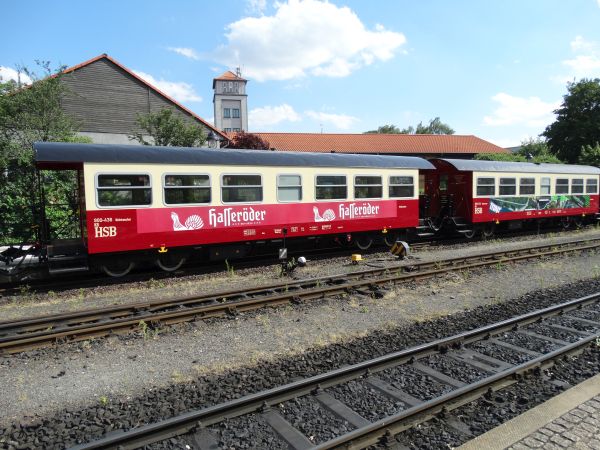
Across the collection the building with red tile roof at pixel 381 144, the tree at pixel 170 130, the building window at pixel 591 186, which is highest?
the building with red tile roof at pixel 381 144

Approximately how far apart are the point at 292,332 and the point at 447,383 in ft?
8.57

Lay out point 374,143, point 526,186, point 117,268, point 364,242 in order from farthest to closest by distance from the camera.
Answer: point 374,143, point 526,186, point 364,242, point 117,268

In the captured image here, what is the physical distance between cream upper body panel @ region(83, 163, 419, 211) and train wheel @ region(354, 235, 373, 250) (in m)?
1.40

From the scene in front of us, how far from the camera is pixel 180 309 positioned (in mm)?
7684

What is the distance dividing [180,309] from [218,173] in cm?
434

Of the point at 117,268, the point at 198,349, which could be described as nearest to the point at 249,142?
the point at 117,268

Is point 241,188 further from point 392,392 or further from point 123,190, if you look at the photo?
point 392,392

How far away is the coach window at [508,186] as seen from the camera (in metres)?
18.0

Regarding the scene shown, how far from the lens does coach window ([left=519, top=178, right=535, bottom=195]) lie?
18688 mm

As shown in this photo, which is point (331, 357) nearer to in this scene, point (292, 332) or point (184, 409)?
point (292, 332)

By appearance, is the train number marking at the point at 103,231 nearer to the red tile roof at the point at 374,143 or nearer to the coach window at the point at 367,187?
the coach window at the point at 367,187

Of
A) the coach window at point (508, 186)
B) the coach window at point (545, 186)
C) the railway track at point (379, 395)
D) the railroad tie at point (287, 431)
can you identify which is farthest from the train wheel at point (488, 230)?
the railroad tie at point (287, 431)

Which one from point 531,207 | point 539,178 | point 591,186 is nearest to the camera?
point 531,207

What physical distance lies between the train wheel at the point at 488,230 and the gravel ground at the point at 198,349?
8.17 metres
